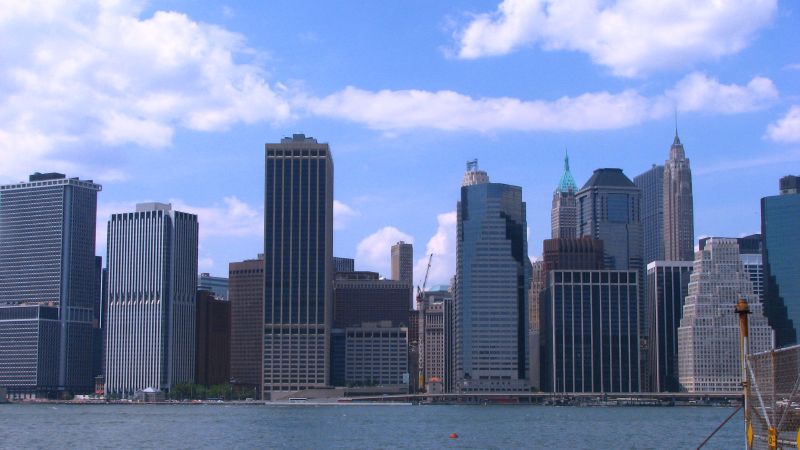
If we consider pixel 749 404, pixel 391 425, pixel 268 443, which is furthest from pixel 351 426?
pixel 749 404

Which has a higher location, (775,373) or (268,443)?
(775,373)

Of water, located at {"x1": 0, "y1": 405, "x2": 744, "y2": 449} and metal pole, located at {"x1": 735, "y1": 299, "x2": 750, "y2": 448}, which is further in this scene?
water, located at {"x1": 0, "y1": 405, "x2": 744, "y2": 449}

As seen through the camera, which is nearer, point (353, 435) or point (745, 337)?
point (745, 337)

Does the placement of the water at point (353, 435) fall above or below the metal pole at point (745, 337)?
below

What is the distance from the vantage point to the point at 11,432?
153500 millimetres

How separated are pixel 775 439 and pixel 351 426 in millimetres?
139048

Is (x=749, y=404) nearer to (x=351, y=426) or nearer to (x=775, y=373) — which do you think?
(x=775, y=373)

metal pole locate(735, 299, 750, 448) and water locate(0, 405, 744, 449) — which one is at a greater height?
metal pole locate(735, 299, 750, 448)

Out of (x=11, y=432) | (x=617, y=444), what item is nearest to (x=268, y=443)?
(x=617, y=444)

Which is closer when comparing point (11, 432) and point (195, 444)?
point (195, 444)

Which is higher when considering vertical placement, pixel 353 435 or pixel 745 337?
pixel 745 337

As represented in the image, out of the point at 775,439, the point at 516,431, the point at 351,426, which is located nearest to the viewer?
the point at 775,439

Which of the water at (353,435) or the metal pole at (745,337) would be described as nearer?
the metal pole at (745,337)

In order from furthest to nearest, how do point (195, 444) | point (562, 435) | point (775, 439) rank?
1. point (562, 435)
2. point (195, 444)
3. point (775, 439)
